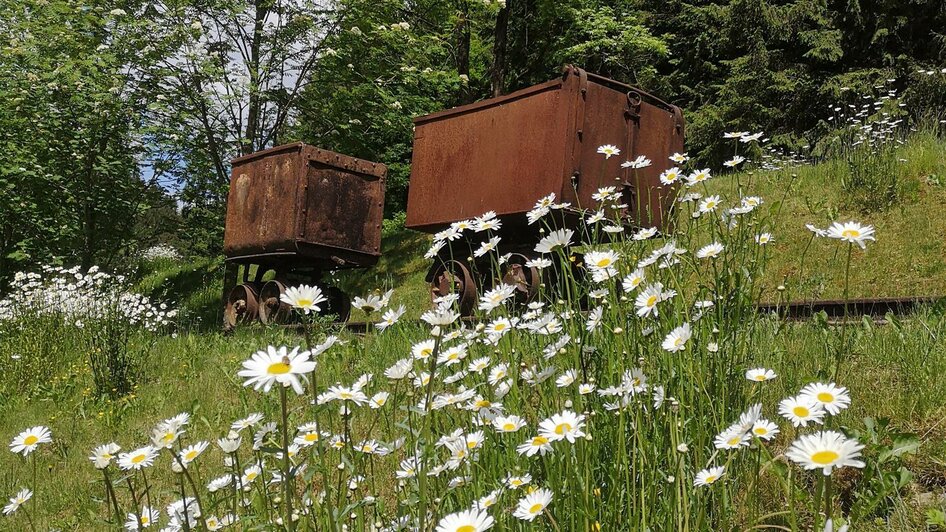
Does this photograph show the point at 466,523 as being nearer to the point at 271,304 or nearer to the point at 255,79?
the point at 271,304

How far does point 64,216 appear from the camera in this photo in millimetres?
14562

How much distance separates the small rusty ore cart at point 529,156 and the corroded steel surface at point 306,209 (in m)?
1.32

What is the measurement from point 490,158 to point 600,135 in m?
1.30

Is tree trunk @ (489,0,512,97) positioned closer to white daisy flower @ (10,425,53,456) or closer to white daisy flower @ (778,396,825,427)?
white daisy flower @ (10,425,53,456)

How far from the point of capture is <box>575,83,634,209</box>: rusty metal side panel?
24.7ft

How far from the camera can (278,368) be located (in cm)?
106

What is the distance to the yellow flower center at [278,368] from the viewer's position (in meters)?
1.04

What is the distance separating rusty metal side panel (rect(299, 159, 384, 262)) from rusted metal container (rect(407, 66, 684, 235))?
4.42ft

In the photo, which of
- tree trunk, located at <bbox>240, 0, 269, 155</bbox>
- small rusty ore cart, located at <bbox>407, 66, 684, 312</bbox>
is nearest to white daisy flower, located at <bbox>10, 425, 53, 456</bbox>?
small rusty ore cart, located at <bbox>407, 66, 684, 312</bbox>

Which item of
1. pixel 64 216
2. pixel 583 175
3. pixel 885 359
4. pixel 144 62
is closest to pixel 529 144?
pixel 583 175

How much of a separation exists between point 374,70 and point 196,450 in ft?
41.6

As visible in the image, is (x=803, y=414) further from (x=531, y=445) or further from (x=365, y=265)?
(x=365, y=265)

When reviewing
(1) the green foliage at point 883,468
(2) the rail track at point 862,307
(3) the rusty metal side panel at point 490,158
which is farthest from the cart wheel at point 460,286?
(1) the green foliage at point 883,468

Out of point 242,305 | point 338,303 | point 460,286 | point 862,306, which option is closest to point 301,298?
point 862,306
